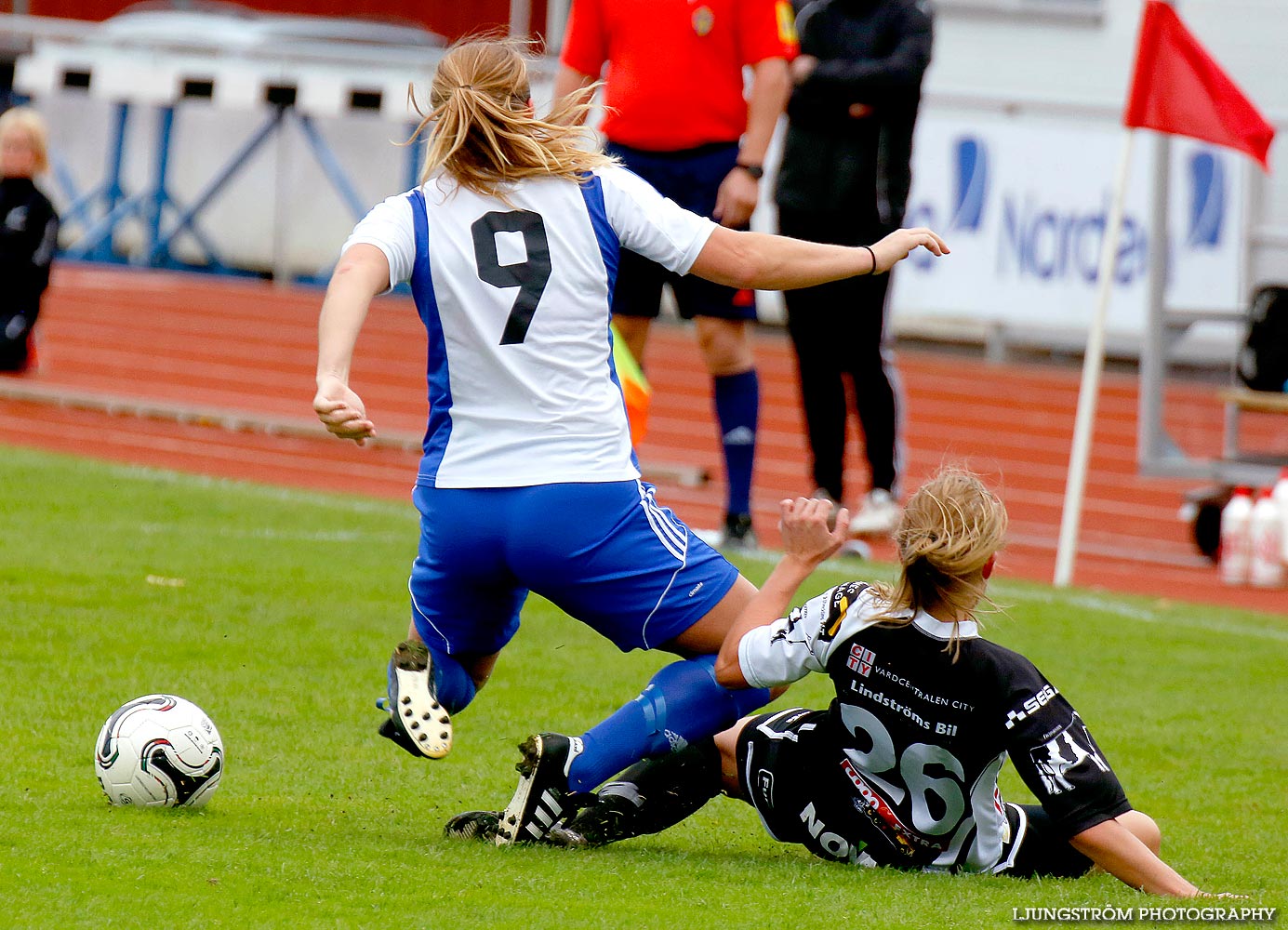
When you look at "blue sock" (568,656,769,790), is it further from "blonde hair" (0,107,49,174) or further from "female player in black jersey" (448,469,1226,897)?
"blonde hair" (0,107,49,174)

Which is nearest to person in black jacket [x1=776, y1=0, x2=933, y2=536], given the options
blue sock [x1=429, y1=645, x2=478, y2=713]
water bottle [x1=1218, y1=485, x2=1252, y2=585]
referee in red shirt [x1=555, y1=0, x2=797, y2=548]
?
referee in red shirt [x1=555, y1=0, x2=797, y2=548]

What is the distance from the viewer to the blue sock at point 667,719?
154 inches

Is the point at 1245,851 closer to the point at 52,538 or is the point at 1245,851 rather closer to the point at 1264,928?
the point at 1264,928

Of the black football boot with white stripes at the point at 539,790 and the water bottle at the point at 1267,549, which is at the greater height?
the black football boot with white stripes at the point at 539,790

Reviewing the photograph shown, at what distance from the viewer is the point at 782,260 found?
159 inches

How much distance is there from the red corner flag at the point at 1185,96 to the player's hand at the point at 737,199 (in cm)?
208

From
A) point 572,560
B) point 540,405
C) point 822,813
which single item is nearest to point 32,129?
point 540,405

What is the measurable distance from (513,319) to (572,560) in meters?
0.50

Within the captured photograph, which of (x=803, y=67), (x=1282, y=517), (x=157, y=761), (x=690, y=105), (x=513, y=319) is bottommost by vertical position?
(x=1282, y=517)

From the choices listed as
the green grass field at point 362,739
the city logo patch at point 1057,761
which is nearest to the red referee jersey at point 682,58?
the green grass field at point 362,739

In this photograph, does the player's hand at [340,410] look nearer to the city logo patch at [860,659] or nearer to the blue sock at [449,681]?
the blue sock at [449,681]

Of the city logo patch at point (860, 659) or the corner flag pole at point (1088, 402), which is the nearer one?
the city logo patch at point (860, 659)

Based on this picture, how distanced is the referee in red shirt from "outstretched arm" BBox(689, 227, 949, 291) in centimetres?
313

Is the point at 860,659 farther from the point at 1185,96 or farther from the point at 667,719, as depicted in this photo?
the point at 1185,96
